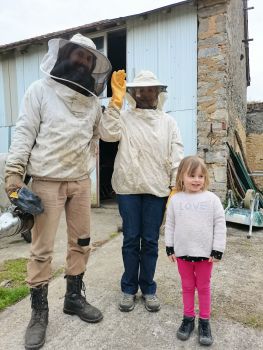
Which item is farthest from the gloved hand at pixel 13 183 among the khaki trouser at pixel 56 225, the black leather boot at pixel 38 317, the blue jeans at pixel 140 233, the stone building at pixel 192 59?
the stone building at pixel 192 59

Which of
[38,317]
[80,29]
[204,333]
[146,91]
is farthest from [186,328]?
[80,29]

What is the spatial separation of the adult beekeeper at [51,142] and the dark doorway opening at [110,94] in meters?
6.04

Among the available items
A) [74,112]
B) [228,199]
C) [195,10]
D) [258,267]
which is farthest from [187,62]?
[74,112]

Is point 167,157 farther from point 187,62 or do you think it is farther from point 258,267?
point 187,62

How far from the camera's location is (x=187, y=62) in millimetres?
6785

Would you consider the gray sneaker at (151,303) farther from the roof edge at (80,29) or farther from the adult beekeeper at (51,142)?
the roof edge at (80,29)

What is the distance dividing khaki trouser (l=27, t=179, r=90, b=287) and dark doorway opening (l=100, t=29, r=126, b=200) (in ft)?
21.1

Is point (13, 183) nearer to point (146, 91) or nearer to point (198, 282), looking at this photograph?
point (146, 91)

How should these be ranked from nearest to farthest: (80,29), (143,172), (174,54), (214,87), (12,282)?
(143,172) < (12,282) < (214,87) < (174,54) < (80,29)

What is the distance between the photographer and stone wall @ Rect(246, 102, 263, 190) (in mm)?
12086

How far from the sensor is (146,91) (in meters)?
2.64

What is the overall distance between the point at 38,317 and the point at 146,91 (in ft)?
6.46

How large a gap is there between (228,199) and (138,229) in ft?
13.5

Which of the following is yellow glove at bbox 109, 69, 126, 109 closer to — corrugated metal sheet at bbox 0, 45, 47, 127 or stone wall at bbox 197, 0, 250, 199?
stone wall at bbox 197, 0, 250, 199
